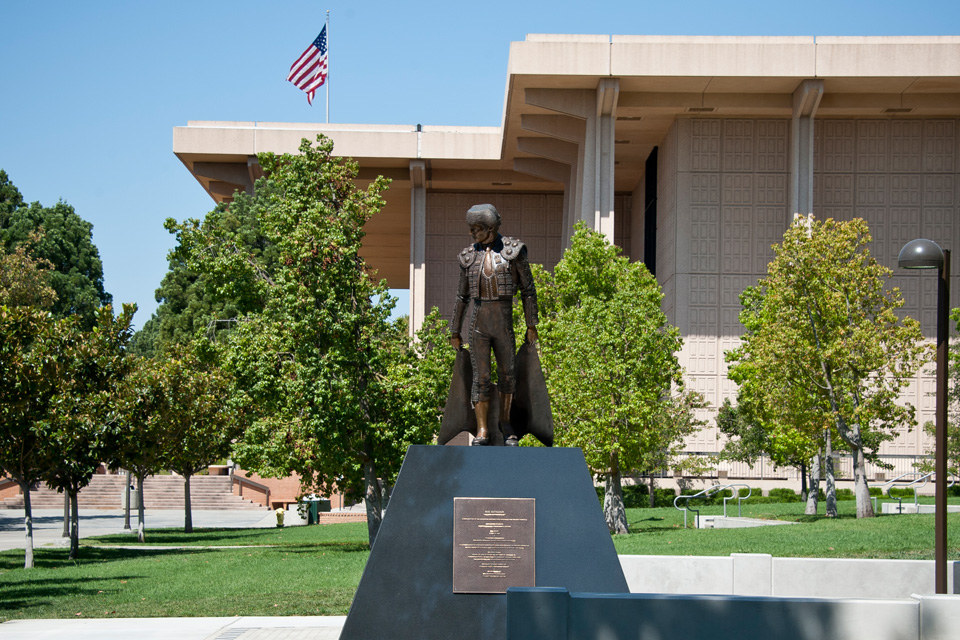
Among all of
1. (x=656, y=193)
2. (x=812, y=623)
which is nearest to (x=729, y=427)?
(x=656, y=193)

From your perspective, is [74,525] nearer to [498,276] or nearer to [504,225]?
[498,276]

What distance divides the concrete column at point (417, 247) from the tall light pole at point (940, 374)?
39.9 meters

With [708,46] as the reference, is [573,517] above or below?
below

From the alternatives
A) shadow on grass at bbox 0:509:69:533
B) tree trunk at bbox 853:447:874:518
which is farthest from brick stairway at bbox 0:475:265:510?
tree trunk at bbox 853:447:874:518

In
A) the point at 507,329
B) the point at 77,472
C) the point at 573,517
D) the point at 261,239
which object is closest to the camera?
the point at 573,517

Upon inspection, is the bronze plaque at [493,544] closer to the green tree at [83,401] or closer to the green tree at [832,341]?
the green tree at [83,401]

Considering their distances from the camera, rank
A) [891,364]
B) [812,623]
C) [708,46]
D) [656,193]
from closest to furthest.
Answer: [812,623]
[891,364]
[708,46]
[656,193]

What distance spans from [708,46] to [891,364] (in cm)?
1666

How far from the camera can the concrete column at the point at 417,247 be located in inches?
2012

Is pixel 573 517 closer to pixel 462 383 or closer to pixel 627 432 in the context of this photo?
pixel 462 383

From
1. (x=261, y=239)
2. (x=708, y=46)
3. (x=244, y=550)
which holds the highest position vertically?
(x=708, y=46)

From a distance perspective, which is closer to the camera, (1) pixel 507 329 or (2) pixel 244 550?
(1) pixel 507 329

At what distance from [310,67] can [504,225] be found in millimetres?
15185

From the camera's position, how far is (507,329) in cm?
1069
